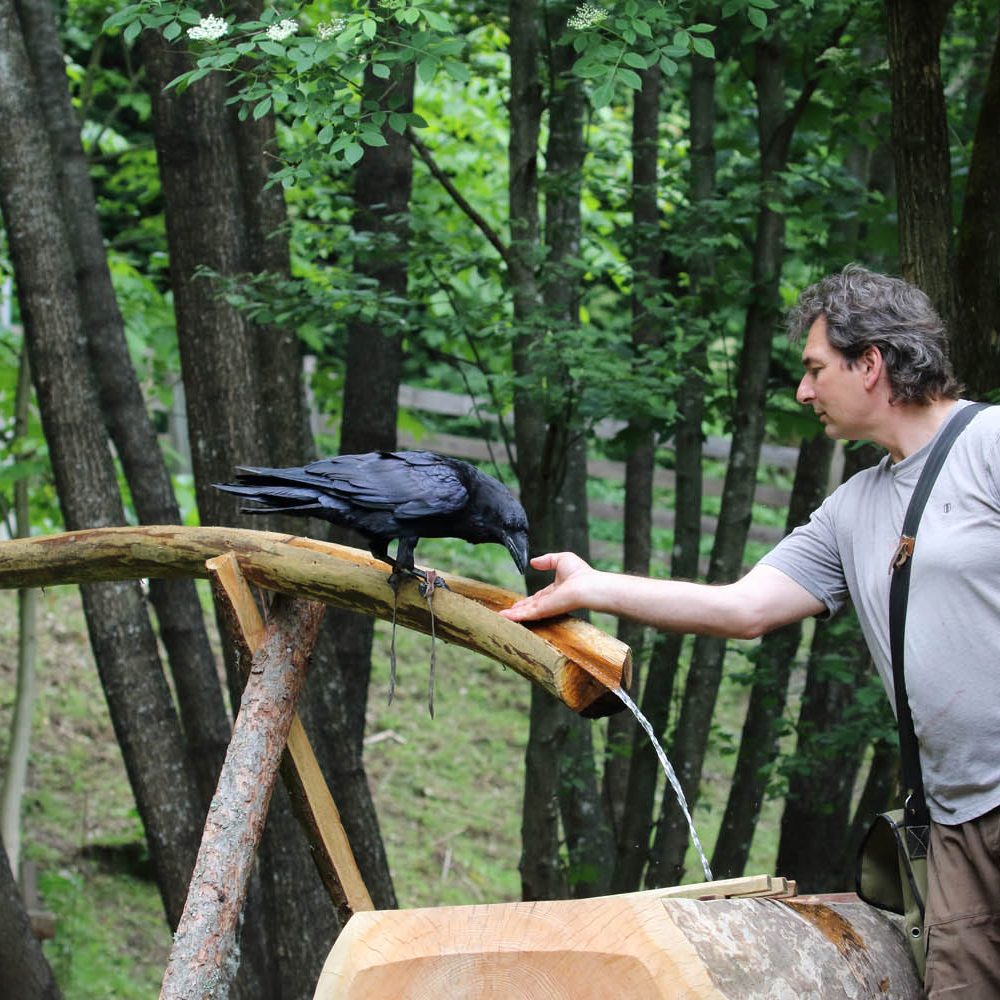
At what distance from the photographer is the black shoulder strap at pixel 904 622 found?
7.88 feet

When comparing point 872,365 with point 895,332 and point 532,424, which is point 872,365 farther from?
point 532,424

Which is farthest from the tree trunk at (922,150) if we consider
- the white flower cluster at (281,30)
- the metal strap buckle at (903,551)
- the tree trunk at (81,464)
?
the tree trunk at (81,464)

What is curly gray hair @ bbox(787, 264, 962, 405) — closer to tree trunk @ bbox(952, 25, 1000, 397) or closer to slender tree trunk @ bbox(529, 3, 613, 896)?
tree trunk @ bbox(952, 25, 1000, 397)

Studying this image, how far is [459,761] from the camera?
8992mm

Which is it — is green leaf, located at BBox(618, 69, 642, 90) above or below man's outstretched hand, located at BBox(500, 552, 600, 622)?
above

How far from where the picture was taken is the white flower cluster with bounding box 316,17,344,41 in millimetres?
3377

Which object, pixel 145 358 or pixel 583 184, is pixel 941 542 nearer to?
pixel 583 184

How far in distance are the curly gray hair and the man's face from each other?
23 mm

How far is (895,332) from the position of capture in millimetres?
2521

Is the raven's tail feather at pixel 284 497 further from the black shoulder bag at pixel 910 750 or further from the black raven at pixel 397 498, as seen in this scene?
the black shoulder bag at pixel 910 750

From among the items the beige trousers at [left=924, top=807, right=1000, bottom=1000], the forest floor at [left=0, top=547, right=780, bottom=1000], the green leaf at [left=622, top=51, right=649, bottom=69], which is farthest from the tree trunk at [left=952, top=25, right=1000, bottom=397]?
the forest floor at [left=0, top=547, right=780, bottom=1000]

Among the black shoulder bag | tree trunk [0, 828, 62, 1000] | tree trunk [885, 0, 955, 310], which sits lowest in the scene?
tree trunk [0, 828, 62, 1000]

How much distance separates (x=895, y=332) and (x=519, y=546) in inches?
41.6

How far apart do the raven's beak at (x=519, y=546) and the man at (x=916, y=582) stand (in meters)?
0.11
